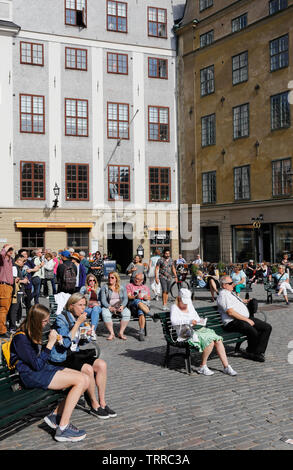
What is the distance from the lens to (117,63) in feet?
107

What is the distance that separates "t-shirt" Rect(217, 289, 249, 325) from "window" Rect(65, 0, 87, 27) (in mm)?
27868

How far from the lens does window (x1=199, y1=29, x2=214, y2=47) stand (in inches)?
1260

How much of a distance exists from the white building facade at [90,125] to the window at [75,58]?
0.06 m

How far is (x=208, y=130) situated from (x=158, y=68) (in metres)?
5.81

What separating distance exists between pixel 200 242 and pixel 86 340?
88.6 feet

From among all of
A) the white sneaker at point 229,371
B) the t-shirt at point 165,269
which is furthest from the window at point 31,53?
the white sneaker at point 229,371

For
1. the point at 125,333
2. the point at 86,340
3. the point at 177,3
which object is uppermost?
the point at 177,3

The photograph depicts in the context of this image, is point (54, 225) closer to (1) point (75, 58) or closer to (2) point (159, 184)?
(2) point (159, 184)

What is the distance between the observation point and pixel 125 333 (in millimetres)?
10711

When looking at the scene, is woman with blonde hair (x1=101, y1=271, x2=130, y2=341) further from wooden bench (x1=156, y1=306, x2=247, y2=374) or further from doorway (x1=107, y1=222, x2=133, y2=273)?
doorway (x1=107, y1=222, x2=133, y2=273)

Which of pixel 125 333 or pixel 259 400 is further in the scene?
pixel 125 333

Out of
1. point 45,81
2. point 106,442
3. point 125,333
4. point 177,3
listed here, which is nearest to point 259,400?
point 106,442
